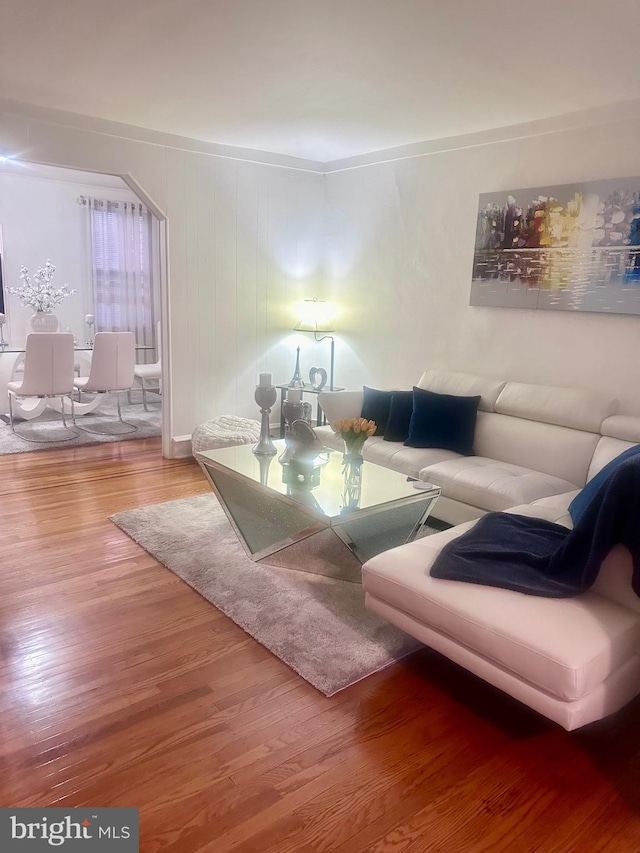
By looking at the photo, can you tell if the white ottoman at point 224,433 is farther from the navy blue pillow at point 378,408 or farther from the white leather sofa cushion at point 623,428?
the white leather sofa cushion at point 623,428

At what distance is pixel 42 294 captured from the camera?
6.37 metres

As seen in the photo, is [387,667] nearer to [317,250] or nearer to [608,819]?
[608,819]

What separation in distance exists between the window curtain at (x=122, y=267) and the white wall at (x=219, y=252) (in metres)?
2.94

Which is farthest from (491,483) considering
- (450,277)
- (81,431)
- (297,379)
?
(81,431)

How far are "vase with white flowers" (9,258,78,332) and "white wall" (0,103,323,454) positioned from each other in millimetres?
1953

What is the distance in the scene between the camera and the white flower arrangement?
6305 mm

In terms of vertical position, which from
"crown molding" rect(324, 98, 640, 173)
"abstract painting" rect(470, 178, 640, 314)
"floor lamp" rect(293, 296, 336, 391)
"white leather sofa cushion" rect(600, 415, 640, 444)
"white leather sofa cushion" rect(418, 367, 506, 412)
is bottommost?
"white leather sofa cushion" rect(600, 415, 640, 444)

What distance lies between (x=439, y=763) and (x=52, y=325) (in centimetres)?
556

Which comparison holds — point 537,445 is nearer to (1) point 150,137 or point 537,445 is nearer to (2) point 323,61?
(2) point 323,61

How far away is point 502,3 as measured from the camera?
230 cm

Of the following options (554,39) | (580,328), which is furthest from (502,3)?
(580,328)

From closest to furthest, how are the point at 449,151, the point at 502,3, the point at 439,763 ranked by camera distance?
1. the point at 439,763
2. the point at 502,3
3. the point at 449,151

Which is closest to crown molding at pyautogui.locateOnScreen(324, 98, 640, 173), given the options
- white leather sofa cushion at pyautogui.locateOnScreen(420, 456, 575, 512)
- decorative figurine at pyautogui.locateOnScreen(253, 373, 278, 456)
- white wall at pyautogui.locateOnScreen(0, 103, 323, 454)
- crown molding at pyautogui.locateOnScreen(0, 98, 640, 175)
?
crown molding at pyautogui.locateOnScreen(0, 98, 640, 175)

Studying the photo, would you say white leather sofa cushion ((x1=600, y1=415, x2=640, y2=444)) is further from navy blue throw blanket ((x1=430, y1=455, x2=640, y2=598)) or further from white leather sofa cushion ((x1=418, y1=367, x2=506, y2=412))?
navy blue throw blanket ((x1=430, y1=455, x2=640, y2=598))
